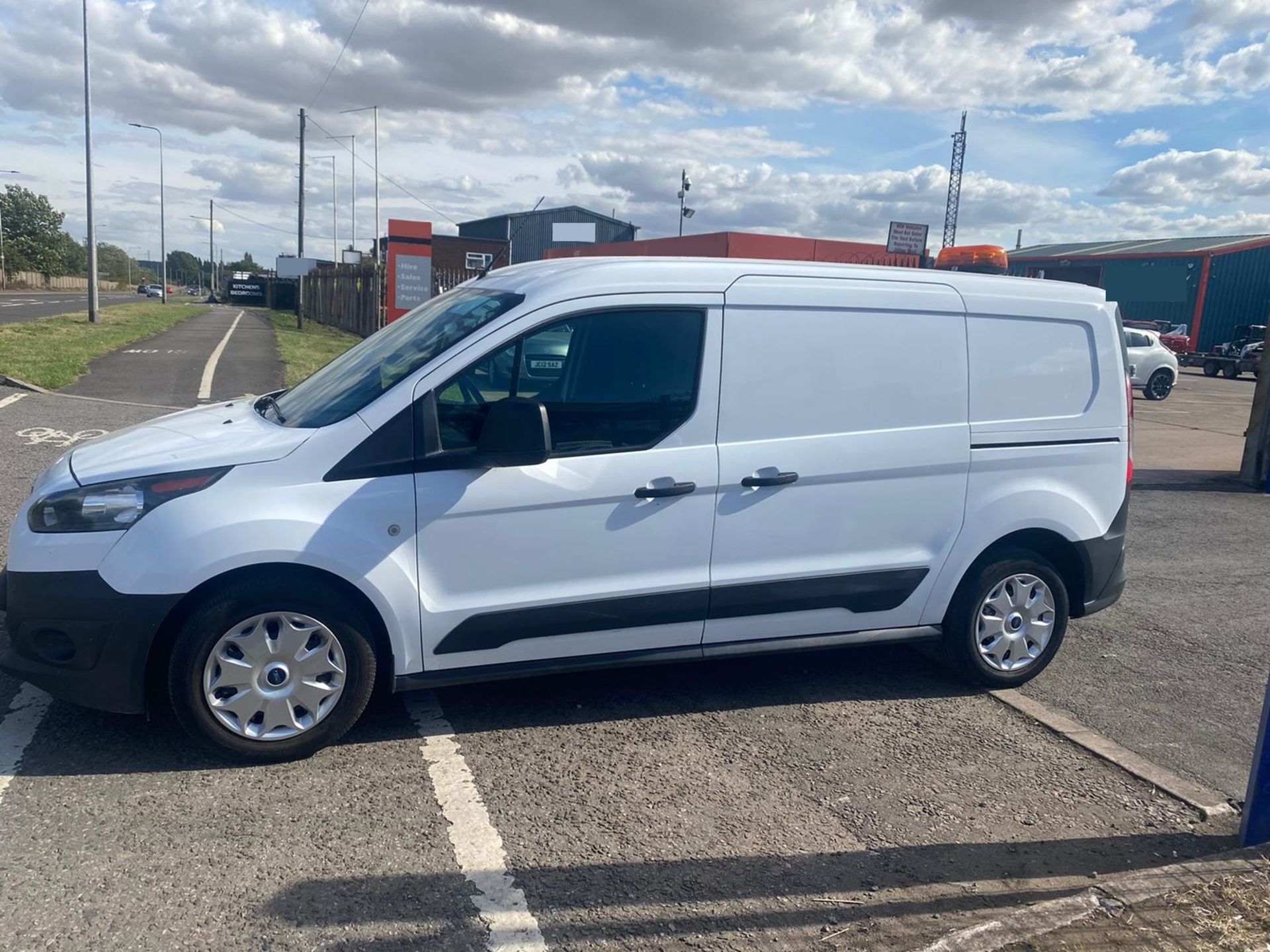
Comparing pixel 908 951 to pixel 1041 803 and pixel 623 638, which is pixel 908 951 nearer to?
pixel 1041 803

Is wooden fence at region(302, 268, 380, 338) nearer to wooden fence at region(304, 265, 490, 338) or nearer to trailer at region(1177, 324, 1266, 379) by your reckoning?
wooden fence at region(304, 265, 490, 338)

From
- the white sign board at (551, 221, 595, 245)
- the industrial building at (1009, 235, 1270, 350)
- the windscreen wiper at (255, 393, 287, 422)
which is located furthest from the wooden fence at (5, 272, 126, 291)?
the windscreen wiper at (255, 393, 287, 422)

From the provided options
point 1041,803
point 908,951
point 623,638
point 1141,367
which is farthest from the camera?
point 1141,367

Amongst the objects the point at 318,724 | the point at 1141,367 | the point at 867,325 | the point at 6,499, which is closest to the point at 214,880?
the point at 318,724

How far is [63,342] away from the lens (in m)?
21.1

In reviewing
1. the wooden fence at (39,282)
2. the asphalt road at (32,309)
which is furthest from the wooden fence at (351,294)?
the wooden fence at (39,282)

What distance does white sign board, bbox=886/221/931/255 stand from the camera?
19688 mm

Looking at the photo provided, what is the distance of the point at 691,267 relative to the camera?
4363 millimetres

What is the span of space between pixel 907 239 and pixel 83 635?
61.5 feet

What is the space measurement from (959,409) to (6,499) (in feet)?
22.1

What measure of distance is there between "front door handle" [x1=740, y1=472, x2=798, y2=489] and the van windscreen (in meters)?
1.22

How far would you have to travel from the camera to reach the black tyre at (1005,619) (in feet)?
15.9

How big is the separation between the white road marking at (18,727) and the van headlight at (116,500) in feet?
2.83

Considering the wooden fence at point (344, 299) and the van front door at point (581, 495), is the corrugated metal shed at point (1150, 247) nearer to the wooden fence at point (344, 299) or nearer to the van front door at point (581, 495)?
the wooden fence at point (344, 299)
